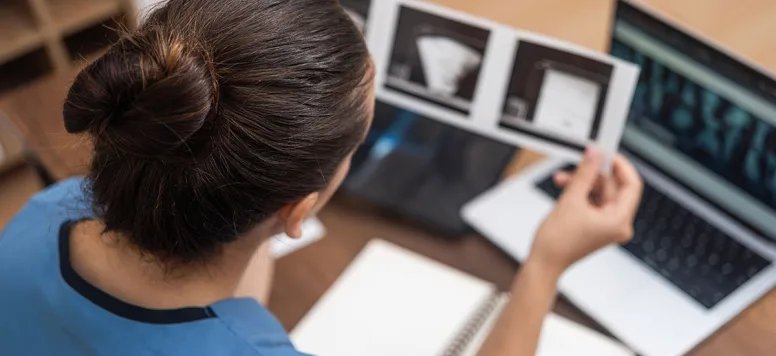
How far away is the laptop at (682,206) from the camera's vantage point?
839mm

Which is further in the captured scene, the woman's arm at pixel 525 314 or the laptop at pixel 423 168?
the laptop at pixel 423 168

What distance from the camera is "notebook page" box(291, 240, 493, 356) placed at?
87 cm

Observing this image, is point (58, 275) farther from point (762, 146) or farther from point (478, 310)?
point (762, 146)

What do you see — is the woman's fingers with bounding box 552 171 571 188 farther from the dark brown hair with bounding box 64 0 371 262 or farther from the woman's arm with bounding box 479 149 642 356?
the dark brown hair with bounding box 64 0 371 262

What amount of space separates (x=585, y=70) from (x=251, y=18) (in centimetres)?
41

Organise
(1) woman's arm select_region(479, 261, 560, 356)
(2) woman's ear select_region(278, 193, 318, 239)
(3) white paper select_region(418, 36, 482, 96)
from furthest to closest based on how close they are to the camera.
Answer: (3) white paper select_region(418, 36, 482, 96) < (1) woman's arm select_region(479, 261, 560, 356) < (2) woman's ear select_region(278, 193, 318, 239)

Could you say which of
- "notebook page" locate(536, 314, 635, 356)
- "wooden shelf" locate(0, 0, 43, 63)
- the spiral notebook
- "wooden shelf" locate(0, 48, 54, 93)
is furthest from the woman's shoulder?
"wooden shelf" locate(0, 48, 54, 93)

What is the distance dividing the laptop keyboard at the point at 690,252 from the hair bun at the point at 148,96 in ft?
1.95

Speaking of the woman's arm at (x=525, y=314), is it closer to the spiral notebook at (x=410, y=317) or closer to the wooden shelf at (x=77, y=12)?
the spiral notebook at (x=410, y=317)

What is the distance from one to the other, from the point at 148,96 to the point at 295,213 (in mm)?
180

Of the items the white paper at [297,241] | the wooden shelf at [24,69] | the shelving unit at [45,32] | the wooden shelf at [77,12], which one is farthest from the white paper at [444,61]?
the wooden shelf at [24,69]

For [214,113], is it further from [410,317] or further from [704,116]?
[704,116]

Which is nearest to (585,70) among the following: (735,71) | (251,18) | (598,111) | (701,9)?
(598,111)

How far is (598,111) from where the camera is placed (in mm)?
867
